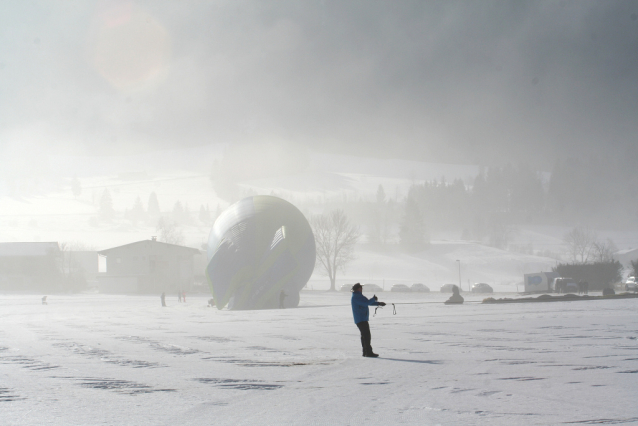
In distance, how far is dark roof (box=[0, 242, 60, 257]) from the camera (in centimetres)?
9900

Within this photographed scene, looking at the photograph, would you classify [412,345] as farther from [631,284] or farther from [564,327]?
[631,284]

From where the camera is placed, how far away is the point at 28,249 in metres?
101

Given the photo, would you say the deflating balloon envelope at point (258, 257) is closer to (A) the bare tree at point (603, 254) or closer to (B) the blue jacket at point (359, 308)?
(B) the blue jacket at point (359, 308)

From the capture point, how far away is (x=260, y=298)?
1521 inches

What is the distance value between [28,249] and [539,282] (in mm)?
84712

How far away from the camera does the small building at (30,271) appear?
314ft

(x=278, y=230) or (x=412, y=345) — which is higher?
(x=278, y=230)

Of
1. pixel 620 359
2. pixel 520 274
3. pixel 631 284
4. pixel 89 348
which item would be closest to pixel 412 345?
pixel 620 359

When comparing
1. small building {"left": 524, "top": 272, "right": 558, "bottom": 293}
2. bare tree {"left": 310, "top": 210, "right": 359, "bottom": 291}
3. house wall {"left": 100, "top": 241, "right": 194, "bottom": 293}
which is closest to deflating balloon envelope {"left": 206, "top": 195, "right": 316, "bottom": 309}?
small building {"left": 524, "top": 272, "right": 558, "bottom": 293}

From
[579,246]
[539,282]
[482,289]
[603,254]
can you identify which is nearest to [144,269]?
[482,289]

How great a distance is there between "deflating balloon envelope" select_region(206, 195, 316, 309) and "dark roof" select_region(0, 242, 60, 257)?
69.3m

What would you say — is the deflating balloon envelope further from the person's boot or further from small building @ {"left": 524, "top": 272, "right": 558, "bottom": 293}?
small building @ {"left": 524, "top": 272, "right": 558, "bottom": 293}

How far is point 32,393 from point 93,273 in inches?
4867

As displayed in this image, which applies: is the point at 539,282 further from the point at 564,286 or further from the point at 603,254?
the point at 603,254
